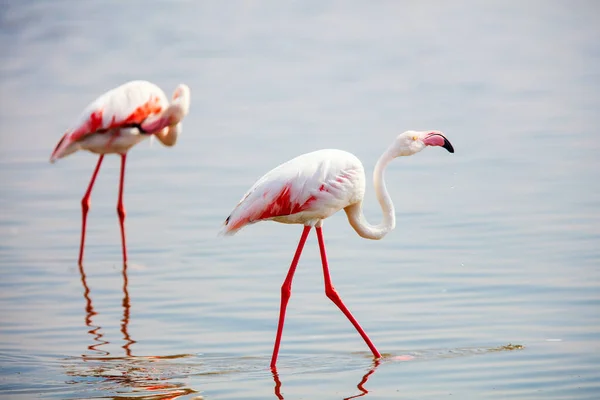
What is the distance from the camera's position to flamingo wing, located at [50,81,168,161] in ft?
34.7

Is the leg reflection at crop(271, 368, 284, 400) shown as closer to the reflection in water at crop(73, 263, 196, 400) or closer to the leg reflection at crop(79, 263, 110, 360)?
the reflection in water at crop(73, 263, 196, 400)

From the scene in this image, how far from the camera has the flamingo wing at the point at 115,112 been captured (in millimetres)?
10562

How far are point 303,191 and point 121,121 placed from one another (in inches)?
147

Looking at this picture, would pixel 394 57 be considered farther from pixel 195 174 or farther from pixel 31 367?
pixel 31 367

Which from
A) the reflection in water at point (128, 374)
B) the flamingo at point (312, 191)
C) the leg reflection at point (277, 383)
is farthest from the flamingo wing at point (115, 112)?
the leg reflection at point (277, 383)

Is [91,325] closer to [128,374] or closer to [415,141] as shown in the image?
[128,374]

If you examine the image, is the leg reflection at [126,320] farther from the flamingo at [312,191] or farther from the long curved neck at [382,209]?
the long curved neck at [382,209]

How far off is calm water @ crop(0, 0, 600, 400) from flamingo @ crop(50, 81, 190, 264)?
0.65m

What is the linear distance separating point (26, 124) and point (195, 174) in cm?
399

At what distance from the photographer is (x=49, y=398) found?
6.39m

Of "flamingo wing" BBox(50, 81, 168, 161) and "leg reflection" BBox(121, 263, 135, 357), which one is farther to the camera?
"flamingo wing" BBox(50, 81, 168, 161)

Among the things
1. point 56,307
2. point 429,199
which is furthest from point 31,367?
point 429,199

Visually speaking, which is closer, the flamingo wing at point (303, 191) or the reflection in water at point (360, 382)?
the reflection in water at point (360, 382)

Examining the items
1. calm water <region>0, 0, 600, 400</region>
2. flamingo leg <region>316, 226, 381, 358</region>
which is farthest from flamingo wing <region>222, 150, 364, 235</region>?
calm water <region>0, 0, 600, 400</region>
